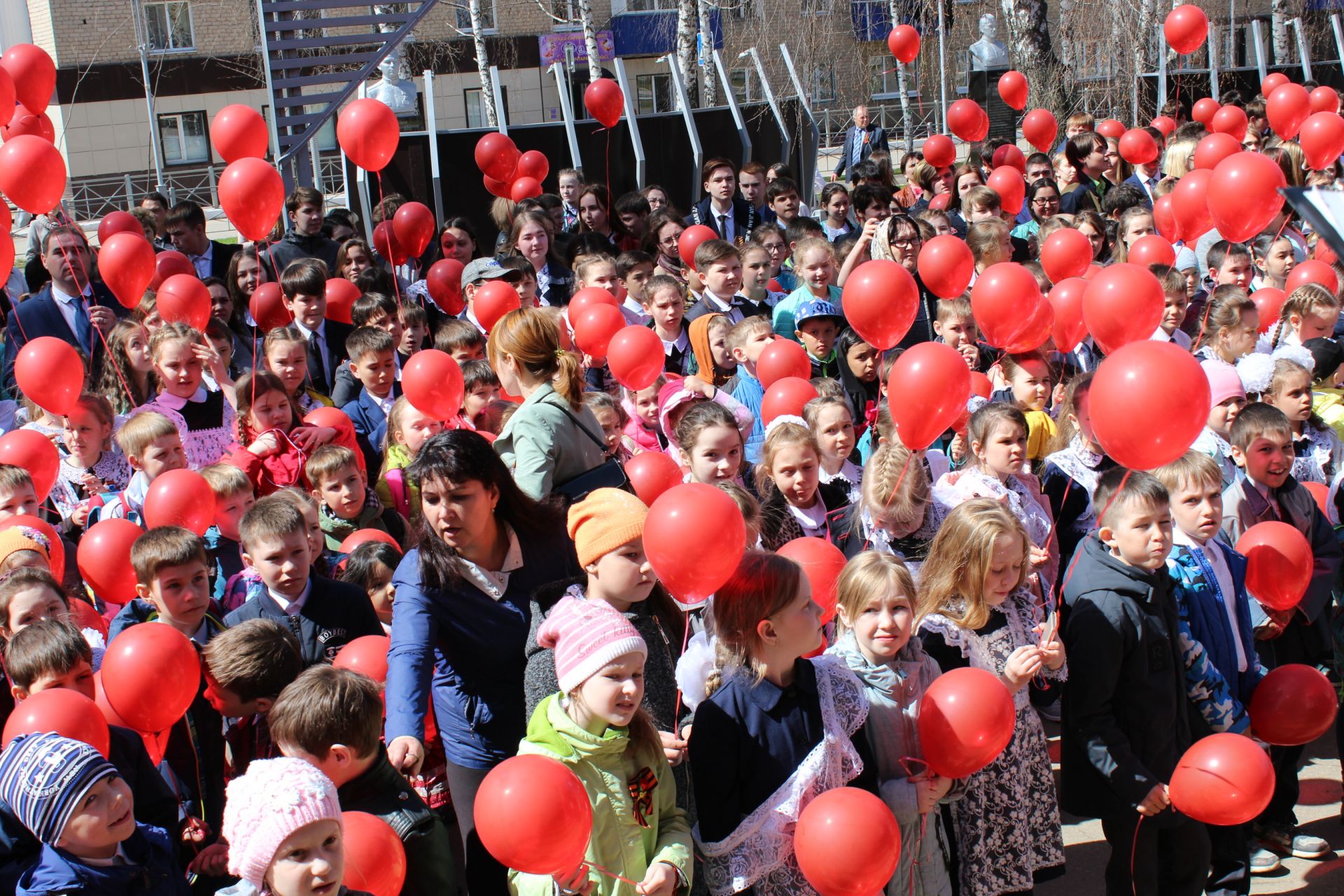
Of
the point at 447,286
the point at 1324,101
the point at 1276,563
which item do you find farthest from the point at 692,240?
the point at 1324,101

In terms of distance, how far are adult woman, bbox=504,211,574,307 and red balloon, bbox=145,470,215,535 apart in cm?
361

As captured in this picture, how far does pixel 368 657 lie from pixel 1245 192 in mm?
4536

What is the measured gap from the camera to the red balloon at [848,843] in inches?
111

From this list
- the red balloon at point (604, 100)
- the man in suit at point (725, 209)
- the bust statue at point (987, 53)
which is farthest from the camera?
the bust statue at point (987, 53)

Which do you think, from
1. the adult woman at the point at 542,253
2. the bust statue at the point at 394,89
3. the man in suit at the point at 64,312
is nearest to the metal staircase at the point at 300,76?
the bust statue at the point at 394,89

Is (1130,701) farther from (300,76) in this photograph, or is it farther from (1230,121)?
(300,76)

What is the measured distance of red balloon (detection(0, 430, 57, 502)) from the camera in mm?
4828

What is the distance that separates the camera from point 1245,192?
6039 millimetres

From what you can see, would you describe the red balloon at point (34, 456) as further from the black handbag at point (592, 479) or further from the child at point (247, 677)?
the black handbag at point (592, 479)

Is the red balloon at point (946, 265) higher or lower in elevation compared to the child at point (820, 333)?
higher

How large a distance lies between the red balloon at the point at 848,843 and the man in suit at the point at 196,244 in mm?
6418

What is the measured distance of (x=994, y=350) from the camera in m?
6.56

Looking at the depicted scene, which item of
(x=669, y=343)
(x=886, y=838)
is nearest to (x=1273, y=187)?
(x=669, y=343)

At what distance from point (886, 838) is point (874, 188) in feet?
22.3
